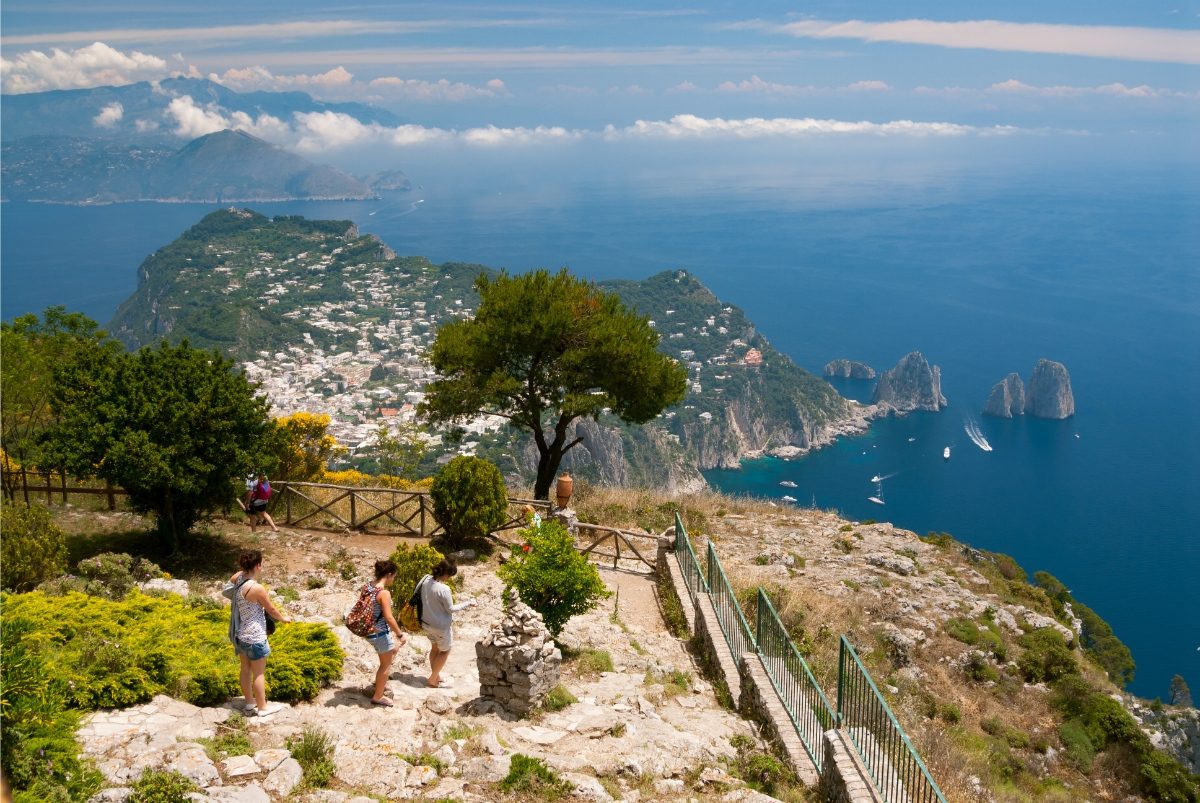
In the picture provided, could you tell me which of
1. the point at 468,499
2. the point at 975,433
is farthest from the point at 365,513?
the point at 975,433

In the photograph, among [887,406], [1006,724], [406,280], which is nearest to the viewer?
[1006,724]

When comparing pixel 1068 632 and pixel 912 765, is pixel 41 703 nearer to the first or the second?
pixel 912 765

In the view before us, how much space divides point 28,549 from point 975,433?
142m

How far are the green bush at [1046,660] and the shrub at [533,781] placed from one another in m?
13.2

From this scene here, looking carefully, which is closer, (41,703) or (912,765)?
(41,703)

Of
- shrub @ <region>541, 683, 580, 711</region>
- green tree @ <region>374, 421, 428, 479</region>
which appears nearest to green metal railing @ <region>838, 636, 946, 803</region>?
shrub @ <region>541, 683, 580, 711</region>

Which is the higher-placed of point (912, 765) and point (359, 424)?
point (912, 765)

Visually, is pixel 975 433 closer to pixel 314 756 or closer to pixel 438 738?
pixel 438 738

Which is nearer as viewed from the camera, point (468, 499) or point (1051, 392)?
point (468, 499)

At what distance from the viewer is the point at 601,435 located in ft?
335

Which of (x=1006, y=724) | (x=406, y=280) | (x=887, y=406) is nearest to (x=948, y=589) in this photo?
(x=1006, y=724)

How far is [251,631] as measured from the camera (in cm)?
780

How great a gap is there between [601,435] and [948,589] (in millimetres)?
82718

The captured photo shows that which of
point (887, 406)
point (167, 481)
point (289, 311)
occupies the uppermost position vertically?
point (167, 481)
